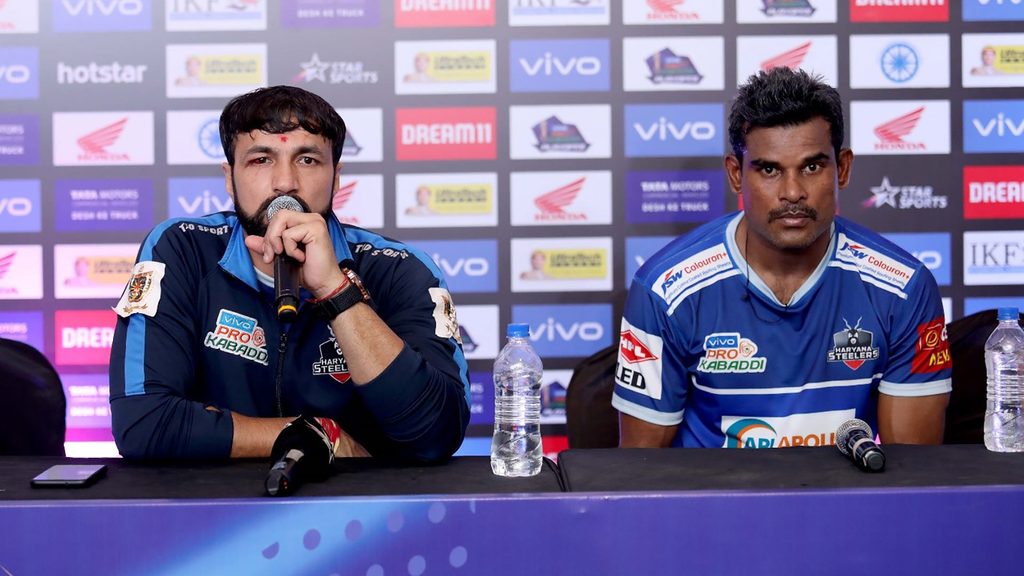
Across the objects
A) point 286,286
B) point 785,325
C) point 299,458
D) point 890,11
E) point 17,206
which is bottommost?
point 299,458

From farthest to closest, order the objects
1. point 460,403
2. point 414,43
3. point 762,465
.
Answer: point 414,43
point 460,403
point 762,465

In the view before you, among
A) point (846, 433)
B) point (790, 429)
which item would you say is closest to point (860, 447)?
point (846, 433)

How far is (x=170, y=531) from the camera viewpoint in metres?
1.01

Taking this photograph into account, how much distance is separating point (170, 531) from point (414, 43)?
2.39 m

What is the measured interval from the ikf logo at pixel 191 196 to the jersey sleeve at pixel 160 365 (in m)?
1.46

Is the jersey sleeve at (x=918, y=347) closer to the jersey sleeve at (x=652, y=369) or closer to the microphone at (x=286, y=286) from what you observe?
the jersey sleeve at (x=652, y=369)

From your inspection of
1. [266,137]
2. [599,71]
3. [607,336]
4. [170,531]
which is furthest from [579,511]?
[599,71]

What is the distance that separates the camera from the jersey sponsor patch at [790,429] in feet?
5.93

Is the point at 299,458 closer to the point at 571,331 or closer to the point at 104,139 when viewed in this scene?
the point at 571,331

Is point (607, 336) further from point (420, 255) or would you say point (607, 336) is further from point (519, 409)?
point (519, 409)

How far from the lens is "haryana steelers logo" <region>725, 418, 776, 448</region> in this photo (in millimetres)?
1816

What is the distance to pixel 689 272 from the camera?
1886 millimetres

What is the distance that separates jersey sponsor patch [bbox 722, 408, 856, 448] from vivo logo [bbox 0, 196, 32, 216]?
2.53 metres

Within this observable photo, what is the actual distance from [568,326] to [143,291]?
1.76 metres
